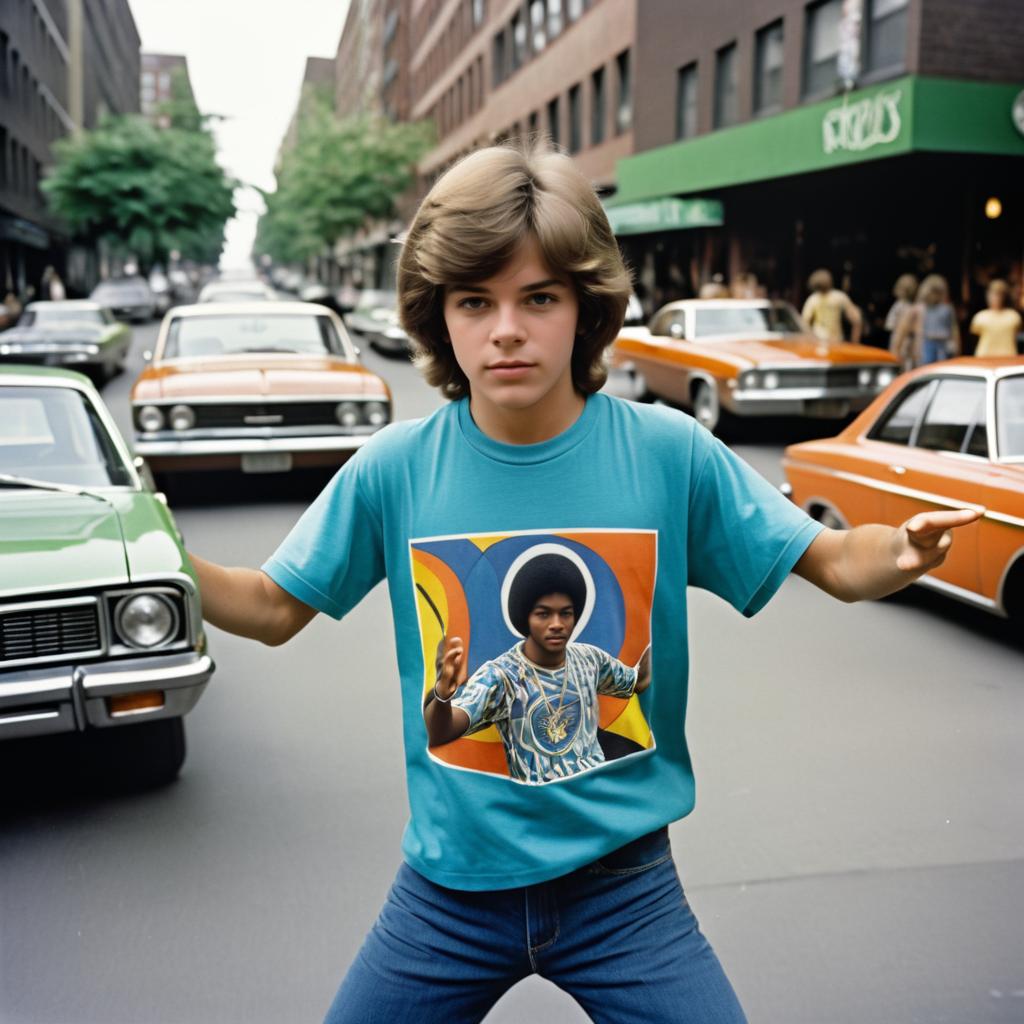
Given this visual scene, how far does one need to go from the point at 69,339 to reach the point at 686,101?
15.4m

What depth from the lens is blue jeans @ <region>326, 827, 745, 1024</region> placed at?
1850 mm

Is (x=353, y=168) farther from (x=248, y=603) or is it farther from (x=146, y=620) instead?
(x=248, y=603)

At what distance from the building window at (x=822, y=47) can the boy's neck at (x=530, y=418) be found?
2141 cm

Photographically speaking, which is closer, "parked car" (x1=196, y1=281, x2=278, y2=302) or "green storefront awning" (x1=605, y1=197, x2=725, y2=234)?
"green storefront awning" (x1=605, y1=197, x2=725, y2=234)

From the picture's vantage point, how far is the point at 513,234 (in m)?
1.85

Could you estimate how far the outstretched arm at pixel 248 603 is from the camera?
6.71 ft

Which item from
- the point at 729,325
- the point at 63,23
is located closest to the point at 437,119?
the point at 63,23

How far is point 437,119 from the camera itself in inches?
2554

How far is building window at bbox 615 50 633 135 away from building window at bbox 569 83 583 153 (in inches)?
139

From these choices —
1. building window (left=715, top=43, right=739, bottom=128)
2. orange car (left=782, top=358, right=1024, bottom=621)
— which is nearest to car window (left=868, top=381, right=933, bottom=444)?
orange car (left=782, top=358, right=1024, bottom=621)

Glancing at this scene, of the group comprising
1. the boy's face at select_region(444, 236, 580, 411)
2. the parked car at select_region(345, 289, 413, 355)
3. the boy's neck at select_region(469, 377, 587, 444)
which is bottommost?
the parked car at select_region(345, 289, 413, 355)

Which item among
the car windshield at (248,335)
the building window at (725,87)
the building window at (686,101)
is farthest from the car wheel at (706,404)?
the building window at (686,101)

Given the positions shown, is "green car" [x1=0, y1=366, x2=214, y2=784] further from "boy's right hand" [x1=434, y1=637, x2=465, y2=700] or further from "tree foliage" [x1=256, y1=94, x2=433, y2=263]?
"tree foliage" [x1=256, y1=94, x2=433, y2=263]

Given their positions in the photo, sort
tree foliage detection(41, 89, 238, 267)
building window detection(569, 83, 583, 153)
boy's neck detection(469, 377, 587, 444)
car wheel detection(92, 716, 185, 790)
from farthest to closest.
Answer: tree foliage detection(41, 89, 238, 267)
building window detection(569, 83, 583, 153)
car wheel detection(92, 716, 185, 790)
boy's neck detection(469, 377, 587, 444)
